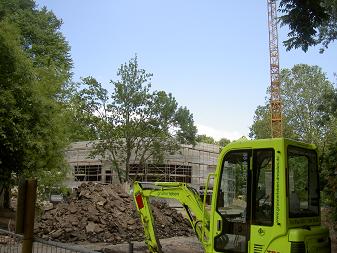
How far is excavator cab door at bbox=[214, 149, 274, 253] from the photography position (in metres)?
6.88

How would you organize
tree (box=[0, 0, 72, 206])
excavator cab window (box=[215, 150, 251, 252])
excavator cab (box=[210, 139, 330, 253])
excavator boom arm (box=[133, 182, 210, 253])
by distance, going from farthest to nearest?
tree (box=[0, 0, 72, 206]) → excavator boom arm (box=[133, 182, 210, 253]) → excavator cab window (box=[215, 150, 251, 252]) → excavator cab (box=[210, 139, 330, 253])

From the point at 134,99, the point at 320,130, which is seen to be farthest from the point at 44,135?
the point at 320,130

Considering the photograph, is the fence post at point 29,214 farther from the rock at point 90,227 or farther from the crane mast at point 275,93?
the crane mast at point 275,93

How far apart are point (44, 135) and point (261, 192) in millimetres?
13484

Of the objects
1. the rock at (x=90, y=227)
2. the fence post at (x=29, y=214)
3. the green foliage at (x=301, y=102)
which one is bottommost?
the rock at (x=90, y=227)

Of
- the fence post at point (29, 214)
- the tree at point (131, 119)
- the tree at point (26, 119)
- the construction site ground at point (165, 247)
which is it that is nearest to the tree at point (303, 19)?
Answer: the fence post at point (29, 214)

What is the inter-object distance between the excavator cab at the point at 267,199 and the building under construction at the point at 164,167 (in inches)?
1525

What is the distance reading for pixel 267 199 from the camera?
22.5 feet

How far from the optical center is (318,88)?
5994 cm

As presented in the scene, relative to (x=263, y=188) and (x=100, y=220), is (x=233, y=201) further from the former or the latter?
(x=100, y=220)

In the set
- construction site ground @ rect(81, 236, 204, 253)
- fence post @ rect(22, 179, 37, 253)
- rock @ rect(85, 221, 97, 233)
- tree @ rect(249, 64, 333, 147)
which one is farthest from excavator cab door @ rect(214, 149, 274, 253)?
tree @ rect(249, 64, 333, 147)

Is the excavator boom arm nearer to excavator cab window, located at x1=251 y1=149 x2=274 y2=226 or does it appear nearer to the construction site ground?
excavator cab window, located at x1=251 y1=149 x2=274 y2=226

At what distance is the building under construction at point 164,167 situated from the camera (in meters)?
50.3

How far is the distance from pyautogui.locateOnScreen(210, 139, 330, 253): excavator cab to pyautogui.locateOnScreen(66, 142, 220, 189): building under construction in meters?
38.7
